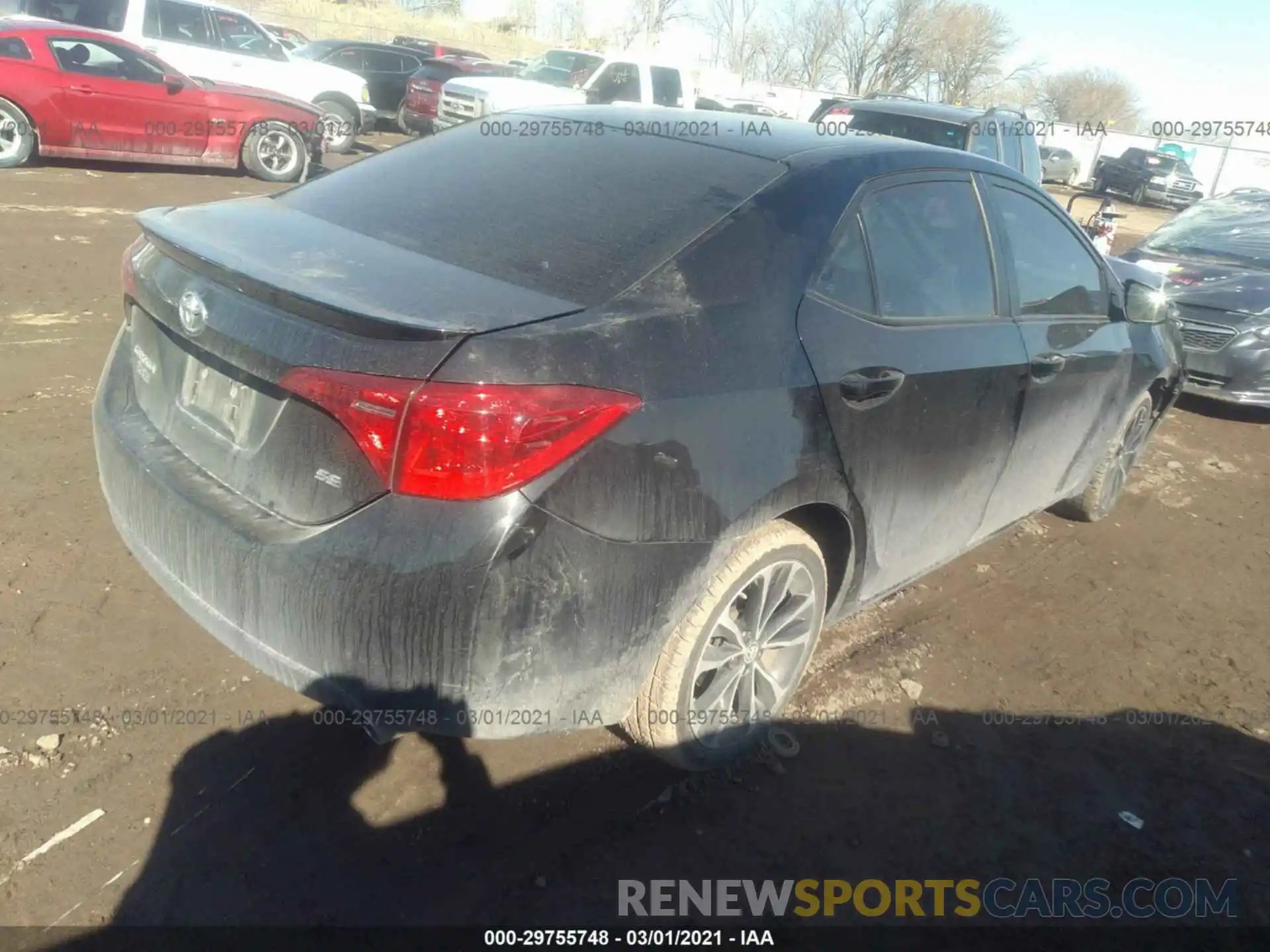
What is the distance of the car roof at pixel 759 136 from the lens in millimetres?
2957

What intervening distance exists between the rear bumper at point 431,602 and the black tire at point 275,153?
10.7 meters

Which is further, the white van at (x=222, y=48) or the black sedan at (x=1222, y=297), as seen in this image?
the white van at (x=222, y=48)

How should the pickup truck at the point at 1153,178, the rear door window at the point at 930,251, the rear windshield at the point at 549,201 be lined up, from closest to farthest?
the rear windshield at the point at 549,201 < the rear door window at the point at 930,251 < the pickup truck at the point at 1153,178

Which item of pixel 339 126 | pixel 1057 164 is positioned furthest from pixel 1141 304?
pixel 1057 164

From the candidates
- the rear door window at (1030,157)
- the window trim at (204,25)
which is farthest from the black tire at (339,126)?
the rear door window at (1030,157)

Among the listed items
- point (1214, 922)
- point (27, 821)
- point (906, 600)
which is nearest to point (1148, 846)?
point (1214, 922)

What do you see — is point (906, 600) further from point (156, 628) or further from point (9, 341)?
point (9, 341)

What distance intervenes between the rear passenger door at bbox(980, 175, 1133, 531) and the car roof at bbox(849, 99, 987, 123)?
7220 millimetres

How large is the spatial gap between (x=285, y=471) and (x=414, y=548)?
0.40 metres

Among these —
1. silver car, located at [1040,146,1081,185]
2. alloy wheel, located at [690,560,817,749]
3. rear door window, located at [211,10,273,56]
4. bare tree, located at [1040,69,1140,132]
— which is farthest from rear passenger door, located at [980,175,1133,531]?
bare tree, located at [1040,69,1140,132]

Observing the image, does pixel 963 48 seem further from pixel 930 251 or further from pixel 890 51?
pixel 930 251

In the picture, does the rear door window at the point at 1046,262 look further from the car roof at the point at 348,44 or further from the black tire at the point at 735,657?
the car roof at the point at 348,44

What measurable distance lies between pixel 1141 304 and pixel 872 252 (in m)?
2.01

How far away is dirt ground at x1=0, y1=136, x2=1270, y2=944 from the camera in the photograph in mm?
2367
